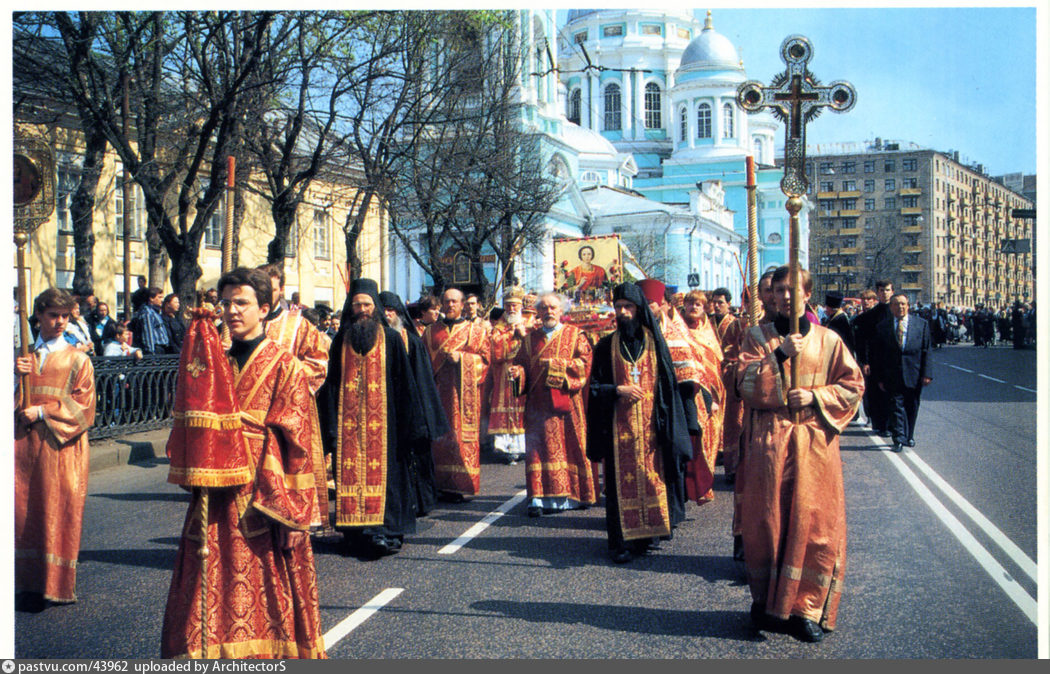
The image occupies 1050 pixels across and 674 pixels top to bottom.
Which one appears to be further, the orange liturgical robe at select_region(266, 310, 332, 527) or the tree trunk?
the tree trunk

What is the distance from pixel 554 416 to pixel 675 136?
6890cm

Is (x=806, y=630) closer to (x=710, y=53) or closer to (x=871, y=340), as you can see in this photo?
(x=871, y=340)

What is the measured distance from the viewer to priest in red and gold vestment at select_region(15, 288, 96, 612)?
548 cm

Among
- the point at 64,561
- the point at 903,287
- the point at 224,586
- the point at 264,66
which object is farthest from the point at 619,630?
the point at 903,287

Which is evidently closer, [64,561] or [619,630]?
[619,630]

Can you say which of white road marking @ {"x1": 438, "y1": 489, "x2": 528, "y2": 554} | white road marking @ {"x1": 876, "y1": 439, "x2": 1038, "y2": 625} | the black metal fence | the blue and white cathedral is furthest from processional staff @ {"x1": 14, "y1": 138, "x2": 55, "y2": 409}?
the blue and white cathedral

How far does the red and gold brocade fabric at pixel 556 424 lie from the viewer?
820 cm

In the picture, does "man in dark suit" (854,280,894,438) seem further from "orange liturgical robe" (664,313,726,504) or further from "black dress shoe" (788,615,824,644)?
"black dress shoe" (788,615,824,644)

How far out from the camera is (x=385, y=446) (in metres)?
6.87

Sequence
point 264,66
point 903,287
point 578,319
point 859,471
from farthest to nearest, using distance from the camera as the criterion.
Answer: point 903,287 < point 264,66 < point 578,319 < point 859,471

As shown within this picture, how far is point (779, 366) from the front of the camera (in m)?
5.03

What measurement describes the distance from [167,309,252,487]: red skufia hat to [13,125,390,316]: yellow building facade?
11.8 metres

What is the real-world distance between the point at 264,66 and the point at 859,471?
377 inches

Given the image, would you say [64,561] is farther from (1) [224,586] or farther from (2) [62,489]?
(1) [224,586]
